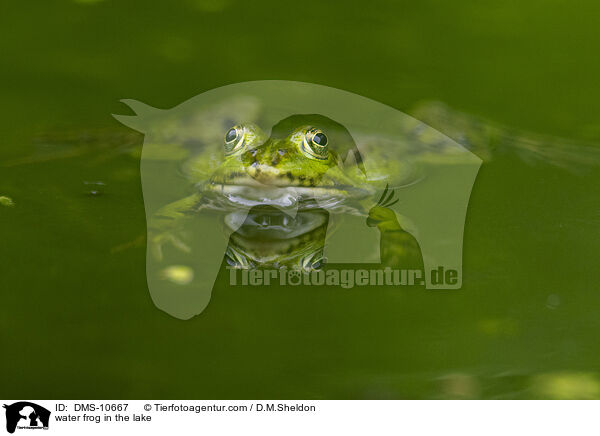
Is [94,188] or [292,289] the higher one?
[94,188]

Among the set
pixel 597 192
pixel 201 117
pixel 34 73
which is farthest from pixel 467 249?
pixel 34 73

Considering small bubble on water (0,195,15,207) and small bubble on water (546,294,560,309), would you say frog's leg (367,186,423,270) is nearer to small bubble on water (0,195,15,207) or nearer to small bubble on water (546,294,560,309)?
small bubble on water (546,294,560,309)

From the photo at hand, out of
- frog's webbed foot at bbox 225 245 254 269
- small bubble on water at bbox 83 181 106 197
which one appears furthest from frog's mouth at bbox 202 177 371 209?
small bubble on water at bbox 83 181 106 197

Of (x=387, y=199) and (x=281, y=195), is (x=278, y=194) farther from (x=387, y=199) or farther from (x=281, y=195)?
(x=387, y=199)

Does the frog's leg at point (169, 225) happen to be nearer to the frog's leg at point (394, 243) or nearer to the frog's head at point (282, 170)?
the frog's head at point (282, 170)
